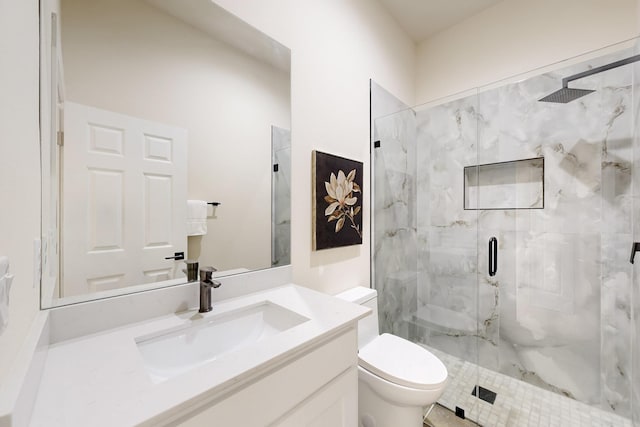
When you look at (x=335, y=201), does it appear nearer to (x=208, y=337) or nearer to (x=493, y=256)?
(x=208, y=337)

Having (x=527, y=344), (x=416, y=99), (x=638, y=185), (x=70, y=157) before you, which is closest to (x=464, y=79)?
(x=416, y=99)

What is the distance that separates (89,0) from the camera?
32.7 inches

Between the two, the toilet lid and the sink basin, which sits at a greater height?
the sink basin

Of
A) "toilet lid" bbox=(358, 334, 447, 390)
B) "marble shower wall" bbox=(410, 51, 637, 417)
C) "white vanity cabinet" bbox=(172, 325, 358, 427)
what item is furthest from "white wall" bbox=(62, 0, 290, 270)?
"marble shower wall" bbox=(410, 51, 637, 417)

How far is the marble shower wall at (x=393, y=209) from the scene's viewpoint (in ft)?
6.54

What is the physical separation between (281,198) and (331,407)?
880mm

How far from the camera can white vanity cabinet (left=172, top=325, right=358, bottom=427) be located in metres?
0.59

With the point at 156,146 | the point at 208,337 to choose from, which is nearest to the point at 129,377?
the point at 208,337

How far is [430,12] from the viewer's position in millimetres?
2146

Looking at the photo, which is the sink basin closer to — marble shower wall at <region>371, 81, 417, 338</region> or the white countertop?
the white countertop

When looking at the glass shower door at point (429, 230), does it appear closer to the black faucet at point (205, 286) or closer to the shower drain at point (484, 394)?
the shower drain at point (484, 394)

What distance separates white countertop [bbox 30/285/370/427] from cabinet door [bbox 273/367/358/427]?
16 centimetres

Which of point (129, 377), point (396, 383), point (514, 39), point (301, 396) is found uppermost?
point (514, 39)

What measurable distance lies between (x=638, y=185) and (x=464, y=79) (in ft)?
4.39
